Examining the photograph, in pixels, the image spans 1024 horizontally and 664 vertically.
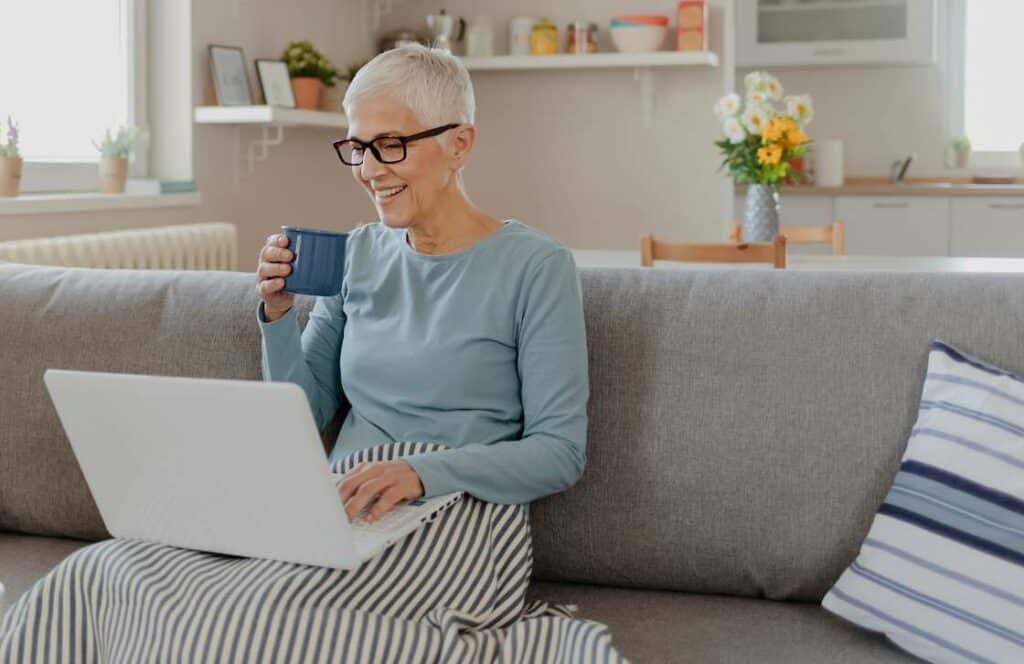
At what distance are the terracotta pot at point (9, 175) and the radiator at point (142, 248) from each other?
149mm

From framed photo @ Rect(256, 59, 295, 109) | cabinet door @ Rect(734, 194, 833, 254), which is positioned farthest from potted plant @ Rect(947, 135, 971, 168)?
framed photo @ Rect(256, 59, 295, 109)

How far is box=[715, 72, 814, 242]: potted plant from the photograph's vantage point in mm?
3449

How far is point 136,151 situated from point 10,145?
74 centimetres

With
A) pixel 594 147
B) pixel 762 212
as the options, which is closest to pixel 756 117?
pixel 762 212

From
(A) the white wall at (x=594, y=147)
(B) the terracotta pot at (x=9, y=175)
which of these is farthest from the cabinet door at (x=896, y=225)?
(B) the terracotta pot at (x=9, y=175)

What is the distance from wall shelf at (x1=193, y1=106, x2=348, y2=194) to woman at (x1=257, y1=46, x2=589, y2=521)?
2351mm

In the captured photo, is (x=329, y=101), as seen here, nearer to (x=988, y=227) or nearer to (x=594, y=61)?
(x=594, y=61)

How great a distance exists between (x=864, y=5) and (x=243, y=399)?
16.7 feet

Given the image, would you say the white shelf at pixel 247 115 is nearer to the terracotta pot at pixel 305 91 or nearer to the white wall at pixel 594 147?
the terracotta pot at pixel 305 91

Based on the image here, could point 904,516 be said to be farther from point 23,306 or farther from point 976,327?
point 23,306

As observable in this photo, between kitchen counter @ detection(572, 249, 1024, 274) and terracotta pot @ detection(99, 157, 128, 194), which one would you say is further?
terracotta pot @ detection(99, 157, 128, 194)

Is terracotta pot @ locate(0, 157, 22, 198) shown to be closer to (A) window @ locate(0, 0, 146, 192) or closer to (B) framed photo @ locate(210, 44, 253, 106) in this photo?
(A) window @ locate(0, 0, 146, 192)

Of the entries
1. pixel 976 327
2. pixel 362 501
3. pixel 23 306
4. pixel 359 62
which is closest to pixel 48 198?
pixel 23 306

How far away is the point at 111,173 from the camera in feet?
12.2
